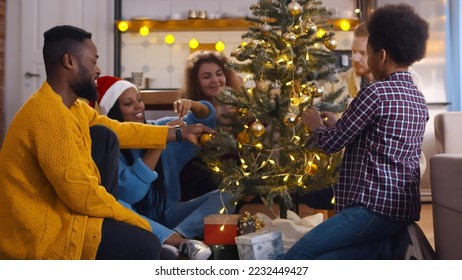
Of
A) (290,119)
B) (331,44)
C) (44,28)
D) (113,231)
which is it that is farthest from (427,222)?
(44,28)

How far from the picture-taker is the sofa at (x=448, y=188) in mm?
1824

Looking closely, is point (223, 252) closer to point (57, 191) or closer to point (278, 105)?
point (278, 105)

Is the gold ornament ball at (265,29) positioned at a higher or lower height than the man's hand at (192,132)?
higher

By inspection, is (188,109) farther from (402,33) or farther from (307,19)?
(402,33)

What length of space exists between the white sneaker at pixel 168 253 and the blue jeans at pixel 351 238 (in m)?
0.49

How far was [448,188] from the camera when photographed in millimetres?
1887

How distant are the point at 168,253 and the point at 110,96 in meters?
0.74

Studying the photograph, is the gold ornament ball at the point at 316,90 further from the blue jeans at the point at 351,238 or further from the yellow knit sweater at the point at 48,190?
the yellow knit sweater at the point at 48,190

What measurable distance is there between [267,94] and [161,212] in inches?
29.8

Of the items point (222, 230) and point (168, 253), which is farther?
point (222, 230)

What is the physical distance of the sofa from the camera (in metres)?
1.82

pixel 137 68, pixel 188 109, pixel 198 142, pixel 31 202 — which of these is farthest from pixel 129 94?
pixel 137 68

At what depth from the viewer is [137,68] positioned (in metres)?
5.74

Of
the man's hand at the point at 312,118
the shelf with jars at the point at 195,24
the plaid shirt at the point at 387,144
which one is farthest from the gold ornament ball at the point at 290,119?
the shelf with jars at the point at 195,24
